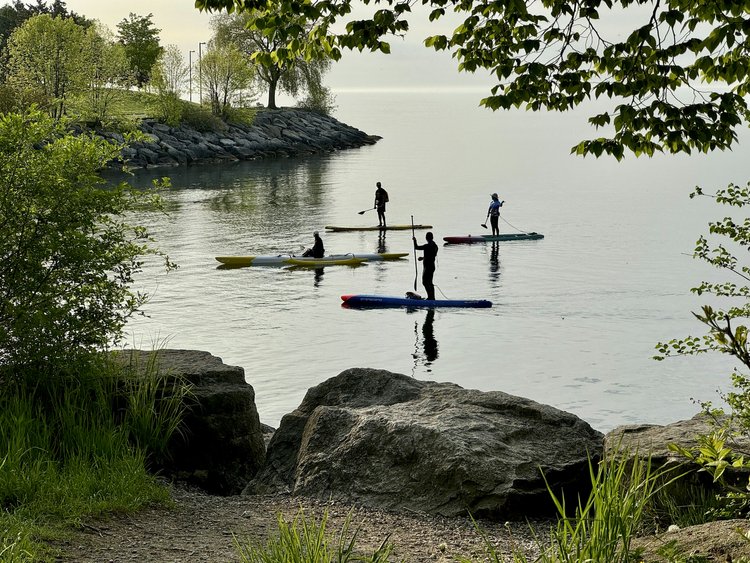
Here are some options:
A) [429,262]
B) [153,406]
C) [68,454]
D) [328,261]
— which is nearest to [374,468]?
[153,406]

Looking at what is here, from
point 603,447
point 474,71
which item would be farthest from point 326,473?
point 474,71

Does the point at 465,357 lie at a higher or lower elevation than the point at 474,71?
lower

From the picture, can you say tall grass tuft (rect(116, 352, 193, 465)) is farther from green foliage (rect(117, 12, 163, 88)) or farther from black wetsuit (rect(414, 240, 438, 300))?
green foliage (rect(117, 12, 163, 88))

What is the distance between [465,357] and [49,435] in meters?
13.9

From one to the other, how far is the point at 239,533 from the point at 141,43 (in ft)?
355

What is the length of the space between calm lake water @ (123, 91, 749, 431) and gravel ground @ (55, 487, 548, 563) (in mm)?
6211

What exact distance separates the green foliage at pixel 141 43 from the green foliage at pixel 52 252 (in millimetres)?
101519

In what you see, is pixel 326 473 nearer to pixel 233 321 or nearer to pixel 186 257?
pixel 233 321

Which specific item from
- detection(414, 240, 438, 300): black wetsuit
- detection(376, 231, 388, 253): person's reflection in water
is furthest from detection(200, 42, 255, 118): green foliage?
detection(414, 240, 438, 300): black wetsuit

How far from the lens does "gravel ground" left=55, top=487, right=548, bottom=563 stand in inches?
287

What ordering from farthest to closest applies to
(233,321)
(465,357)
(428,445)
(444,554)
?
(233,321), (465,357), (428,445), (444,554)

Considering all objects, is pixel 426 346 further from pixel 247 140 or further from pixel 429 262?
pixel 247 140

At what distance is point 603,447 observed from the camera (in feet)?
30.1

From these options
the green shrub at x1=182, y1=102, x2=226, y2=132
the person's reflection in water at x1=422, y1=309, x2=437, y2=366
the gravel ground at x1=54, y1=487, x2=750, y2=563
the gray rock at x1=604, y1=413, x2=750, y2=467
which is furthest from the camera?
the green shrub at x1=182, y1=102, x2=226, y2=132
